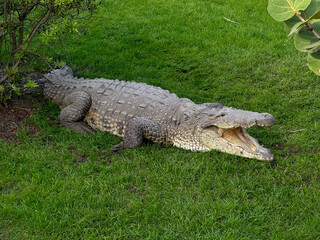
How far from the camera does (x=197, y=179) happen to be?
390cm

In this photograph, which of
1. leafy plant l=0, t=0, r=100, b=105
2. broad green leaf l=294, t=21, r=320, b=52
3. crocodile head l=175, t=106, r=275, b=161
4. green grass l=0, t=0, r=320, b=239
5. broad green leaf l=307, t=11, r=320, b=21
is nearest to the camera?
broad green leaf l=307, t=11, r=320, b=21

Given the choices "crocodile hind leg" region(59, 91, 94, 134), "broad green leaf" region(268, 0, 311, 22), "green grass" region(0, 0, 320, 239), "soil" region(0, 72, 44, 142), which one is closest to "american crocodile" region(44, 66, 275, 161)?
"crocodile hind leg" region(59, 91, 94, 134)

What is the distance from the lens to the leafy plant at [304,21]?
4.12ft

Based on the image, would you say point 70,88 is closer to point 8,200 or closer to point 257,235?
point 8,200

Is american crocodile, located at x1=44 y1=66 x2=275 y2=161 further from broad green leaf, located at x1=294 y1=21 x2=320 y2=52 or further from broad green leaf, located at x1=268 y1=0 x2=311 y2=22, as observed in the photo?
broad green leaf, located at x1=268 y1=0 x2=311 y2=22

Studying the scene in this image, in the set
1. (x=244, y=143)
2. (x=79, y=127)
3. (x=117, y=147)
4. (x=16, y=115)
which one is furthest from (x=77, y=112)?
(x=244, y=143)

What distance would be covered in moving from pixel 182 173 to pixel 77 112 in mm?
2048

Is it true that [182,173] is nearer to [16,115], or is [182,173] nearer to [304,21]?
[16,115]

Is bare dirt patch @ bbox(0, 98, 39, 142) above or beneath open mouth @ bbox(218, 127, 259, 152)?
beneath

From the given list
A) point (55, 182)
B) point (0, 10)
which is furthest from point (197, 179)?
point (0, 10)

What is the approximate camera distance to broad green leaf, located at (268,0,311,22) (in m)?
1.25

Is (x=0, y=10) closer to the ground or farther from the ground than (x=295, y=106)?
farther from the ground

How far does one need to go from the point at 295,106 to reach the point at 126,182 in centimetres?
313

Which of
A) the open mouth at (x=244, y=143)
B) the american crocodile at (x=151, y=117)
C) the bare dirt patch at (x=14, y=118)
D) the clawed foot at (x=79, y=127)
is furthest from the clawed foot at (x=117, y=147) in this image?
the open mouth at (x=244, y=143)
